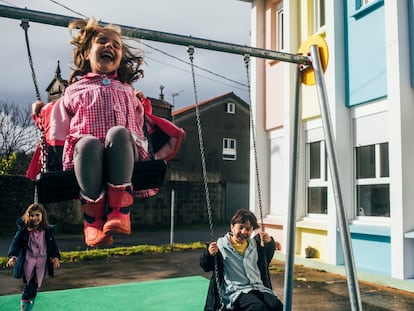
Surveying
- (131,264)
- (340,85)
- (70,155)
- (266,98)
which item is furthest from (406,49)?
(131,264)

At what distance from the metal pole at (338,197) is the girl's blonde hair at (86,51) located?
134cm

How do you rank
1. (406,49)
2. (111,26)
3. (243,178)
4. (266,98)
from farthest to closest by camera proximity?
(243,178)
(266,98)
(406,49)
(111,26)

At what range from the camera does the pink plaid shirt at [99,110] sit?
101 inches

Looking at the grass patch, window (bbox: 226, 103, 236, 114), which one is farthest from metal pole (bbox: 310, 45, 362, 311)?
window (bbox: 226, 103, 236, 114)

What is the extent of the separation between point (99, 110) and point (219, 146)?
74.3 feet

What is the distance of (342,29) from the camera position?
732 cm

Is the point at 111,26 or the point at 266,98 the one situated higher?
the point at 266,98

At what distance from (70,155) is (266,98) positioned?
23.5 feet

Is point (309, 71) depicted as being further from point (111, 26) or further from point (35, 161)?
point (35, 161)

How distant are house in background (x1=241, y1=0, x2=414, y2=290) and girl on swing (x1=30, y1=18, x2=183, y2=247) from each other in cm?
249

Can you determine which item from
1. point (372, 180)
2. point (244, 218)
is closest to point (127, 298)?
point (244, 218)

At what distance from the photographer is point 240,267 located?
3252 mm

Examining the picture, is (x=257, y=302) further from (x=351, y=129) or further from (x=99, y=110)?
(x=351, y=129)

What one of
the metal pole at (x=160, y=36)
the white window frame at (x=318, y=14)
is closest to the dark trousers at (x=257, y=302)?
the metal pole at (x=160, y=36)
